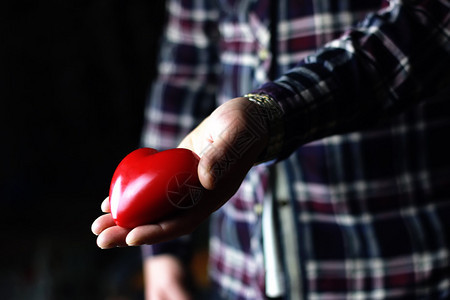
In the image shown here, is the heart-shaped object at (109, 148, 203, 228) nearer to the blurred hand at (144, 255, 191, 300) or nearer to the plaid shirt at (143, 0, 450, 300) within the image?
the plaid shirt at (143, 0, 450, 300)

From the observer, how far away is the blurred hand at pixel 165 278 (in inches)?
35.5

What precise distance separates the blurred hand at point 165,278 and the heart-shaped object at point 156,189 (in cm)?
46

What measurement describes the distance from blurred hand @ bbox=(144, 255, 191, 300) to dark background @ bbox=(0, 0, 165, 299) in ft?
3.00

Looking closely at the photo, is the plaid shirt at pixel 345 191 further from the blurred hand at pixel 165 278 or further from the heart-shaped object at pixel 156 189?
the heart-shaped object at pixel 156 189

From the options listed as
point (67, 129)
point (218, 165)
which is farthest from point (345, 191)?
point (67, 129)

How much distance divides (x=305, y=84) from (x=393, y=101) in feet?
0.38

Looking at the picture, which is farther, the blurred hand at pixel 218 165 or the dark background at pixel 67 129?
the dark background at pixel 67 129

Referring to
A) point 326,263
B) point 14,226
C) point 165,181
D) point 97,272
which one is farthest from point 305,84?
point 14,226

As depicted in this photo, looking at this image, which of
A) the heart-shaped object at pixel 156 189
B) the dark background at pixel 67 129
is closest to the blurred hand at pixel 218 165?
the heart-shaped object at pixel 156 189

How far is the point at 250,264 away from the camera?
83 cm

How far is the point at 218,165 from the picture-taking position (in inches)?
16.6

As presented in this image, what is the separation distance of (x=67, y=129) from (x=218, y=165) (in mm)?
1842

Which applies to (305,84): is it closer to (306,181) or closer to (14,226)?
(306,181)

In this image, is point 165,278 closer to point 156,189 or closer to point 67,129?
point 156,189
